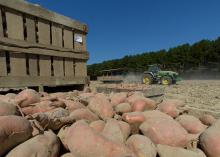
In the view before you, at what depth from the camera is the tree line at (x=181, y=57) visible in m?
27.8

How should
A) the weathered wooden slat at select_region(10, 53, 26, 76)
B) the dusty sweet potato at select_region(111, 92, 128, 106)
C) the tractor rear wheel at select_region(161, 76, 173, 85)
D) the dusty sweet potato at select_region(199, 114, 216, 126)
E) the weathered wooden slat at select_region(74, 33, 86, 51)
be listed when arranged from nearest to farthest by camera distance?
the dusty sweet potato at select_region(199, 114, 216, 126) → the dusty sweet potato at select_region(111, 92, 128, 106) → the weathered wooden slat at select_region(10, 53, 26, 76) → the weathered wooden slat at select_region(74, 33, 86, 51) → the tractor rear wheel at select_region(161, 76, 173, 85)

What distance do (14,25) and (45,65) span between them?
832 millimetres

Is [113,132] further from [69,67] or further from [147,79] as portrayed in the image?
[147,79]

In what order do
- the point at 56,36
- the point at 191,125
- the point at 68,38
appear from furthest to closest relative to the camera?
the point at 68,38
the point at 56,36
the point at 191,125

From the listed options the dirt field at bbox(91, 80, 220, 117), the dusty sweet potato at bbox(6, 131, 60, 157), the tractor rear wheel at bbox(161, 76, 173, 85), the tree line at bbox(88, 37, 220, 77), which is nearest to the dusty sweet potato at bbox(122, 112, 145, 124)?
the dusty sweet potato at bbox(6, 131, 60, 157)

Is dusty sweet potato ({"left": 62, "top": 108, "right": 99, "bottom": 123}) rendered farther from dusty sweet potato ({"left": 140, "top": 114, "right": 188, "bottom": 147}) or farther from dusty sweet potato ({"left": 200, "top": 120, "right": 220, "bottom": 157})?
dusty sweet potato ({"left": 200, "top": 120, "right": 220, "bottom": 157})

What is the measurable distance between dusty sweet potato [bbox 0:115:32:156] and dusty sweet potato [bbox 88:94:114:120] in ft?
2.95

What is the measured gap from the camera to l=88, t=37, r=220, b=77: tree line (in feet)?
91.2

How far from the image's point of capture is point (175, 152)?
1.67 meters

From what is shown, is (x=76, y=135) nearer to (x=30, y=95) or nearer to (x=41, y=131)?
(x=41, y=131)

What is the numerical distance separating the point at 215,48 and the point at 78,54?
1084 inches

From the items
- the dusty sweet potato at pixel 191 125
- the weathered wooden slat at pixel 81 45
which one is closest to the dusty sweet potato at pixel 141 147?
the dusty sweet potato at pixel 191 125

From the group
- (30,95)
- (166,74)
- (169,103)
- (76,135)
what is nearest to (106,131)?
(76,135)

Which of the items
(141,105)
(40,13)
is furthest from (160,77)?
(141,105)
